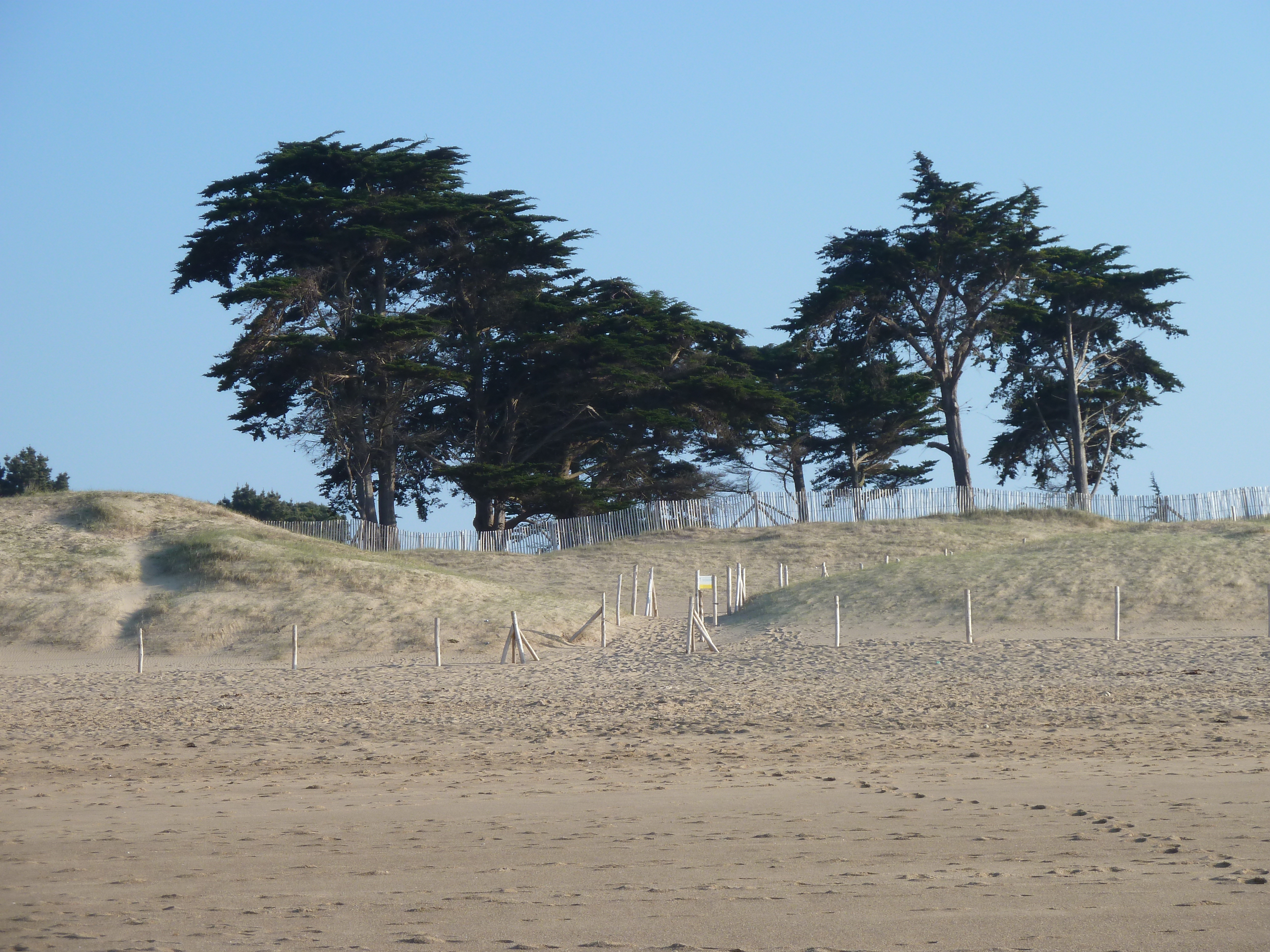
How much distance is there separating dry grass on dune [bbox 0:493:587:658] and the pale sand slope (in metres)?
7.38

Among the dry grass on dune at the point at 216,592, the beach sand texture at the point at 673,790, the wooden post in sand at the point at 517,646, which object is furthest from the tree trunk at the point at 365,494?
the wooden post in sand at the point at 517,646

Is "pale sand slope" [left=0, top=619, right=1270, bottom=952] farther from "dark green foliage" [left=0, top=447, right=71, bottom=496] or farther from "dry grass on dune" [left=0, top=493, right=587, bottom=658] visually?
"dark green foliage" [left=0, top=447, right=71, bottom=496]

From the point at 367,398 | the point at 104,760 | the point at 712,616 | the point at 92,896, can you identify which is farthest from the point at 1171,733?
the point at 367,398

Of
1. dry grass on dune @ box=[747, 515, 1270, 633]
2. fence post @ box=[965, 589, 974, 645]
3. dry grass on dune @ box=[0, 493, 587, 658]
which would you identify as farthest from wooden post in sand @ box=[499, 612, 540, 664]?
fence post @ box=[965, 589, 974, 645]

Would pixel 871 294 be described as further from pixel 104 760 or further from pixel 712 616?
pixel 104 760

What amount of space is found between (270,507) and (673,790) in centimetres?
6234

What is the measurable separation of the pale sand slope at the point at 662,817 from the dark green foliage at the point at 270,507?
51302mm

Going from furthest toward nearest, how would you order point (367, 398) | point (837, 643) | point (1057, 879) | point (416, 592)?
point (367, 398), point (416, 592), point (837, 643), point (1057, 879)

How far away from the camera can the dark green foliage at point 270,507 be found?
67.2 metres

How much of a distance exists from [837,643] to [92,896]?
15995 mm

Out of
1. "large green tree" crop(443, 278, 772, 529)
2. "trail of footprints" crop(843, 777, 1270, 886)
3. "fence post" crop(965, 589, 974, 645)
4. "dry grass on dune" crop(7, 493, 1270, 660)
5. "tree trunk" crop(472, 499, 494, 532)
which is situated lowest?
"trail of footprints" crop(843, 777, 1270, 886)

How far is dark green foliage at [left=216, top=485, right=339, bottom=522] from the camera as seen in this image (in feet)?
220

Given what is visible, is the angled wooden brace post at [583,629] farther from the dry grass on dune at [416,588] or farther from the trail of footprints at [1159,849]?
the trail of footprints at [1159,849]

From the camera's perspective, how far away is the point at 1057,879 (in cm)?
641
